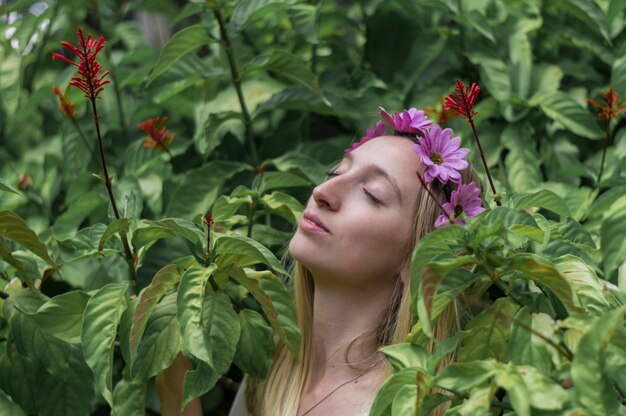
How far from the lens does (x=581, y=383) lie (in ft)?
3.22

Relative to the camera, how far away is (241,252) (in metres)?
1.28

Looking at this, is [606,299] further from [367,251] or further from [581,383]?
[367,251]

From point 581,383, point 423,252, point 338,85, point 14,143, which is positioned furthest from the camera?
point 14,143

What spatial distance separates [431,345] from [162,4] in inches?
53.2

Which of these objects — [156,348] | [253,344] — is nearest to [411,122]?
[253,344]

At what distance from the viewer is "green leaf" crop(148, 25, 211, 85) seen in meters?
1.64

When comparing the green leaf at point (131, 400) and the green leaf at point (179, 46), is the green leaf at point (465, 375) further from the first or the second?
the green leaf at point (179, 46)

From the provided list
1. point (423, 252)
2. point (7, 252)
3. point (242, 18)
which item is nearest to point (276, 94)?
point (242, 18)

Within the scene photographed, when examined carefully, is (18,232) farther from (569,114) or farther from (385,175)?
(569,114)

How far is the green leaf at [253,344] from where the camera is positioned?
144 cm

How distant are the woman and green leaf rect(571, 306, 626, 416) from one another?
409mm

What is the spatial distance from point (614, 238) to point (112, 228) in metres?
0.79

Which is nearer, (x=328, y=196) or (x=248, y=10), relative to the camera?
(x=328, y=196)

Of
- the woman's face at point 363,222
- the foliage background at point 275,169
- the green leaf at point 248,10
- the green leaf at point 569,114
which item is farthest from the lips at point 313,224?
the green leaf at point 569,114
